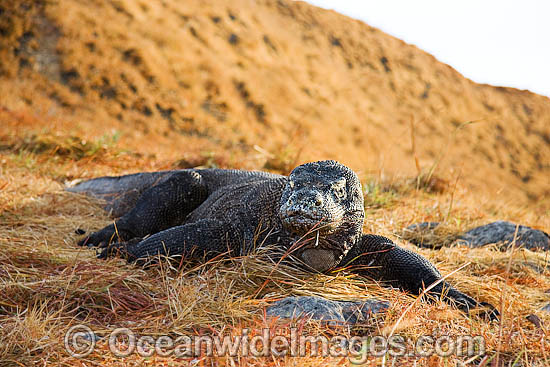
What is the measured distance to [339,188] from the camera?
2.65 metres

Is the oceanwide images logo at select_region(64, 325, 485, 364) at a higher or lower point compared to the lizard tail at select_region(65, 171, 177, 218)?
higher

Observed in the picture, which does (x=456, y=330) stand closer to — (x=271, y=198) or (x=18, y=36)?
(x=271, y=198)

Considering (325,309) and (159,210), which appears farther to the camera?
(159,210)

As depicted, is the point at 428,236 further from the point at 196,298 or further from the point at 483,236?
the point at 196,298

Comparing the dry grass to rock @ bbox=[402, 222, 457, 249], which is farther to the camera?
rock @ bbox=[402, 222, 457, 249]

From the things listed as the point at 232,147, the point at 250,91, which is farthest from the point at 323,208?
the point at 250,91

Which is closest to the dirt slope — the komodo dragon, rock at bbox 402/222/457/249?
rock at bbox 402/222/457/249

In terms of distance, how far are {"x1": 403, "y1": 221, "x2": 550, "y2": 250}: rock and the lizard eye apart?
7.28 feet

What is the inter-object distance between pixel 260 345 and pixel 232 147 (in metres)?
12.7

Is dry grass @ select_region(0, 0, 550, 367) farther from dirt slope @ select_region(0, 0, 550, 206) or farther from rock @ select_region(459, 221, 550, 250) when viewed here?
rock @ select_region(459, 221, 550, 250)

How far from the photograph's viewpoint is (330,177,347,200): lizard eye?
8.56ft

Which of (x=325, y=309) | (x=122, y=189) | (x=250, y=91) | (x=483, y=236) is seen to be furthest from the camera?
(x=250, y=91)

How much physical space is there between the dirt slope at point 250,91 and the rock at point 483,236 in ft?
9.11

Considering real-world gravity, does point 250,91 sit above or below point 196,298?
above
